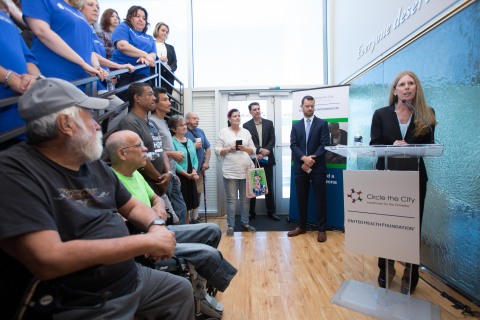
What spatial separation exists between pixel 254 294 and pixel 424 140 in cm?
177

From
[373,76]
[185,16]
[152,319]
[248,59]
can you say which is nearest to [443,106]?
[373,76]

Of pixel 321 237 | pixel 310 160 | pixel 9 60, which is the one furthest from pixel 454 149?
pixel 9 60

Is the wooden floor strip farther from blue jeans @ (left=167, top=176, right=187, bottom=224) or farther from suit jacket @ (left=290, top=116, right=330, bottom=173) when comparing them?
suit jacket @ (left=290, top=116, right=330, bottom=173)

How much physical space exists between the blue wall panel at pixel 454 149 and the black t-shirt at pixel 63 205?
233cm

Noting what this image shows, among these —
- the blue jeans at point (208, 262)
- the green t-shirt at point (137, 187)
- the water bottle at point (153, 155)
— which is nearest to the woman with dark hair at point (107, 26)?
the water bottle at point (153, 155)

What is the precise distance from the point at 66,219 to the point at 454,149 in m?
2.62

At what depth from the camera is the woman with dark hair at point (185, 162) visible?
133 inches

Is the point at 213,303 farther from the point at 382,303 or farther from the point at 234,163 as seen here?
the point at 234,163

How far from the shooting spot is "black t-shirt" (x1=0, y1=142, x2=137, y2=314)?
2.82 ft

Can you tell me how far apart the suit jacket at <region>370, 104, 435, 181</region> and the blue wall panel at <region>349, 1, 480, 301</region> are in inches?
10.3

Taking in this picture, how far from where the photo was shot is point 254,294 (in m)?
2.28

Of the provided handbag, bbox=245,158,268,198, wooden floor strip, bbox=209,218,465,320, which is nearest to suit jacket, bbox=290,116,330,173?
handbag, bbox=245,158,268,198

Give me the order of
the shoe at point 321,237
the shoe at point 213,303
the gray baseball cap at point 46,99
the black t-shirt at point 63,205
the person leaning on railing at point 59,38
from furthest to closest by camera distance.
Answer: the shoe at point 321,237
the shoe at point 213,303
the person leaning on railing at point 59,38
the gray baseball cap at point 46,99
the black t-shirt at point 63,205

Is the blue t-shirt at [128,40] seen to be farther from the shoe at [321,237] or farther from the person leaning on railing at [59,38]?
the shoe at [321,237]
